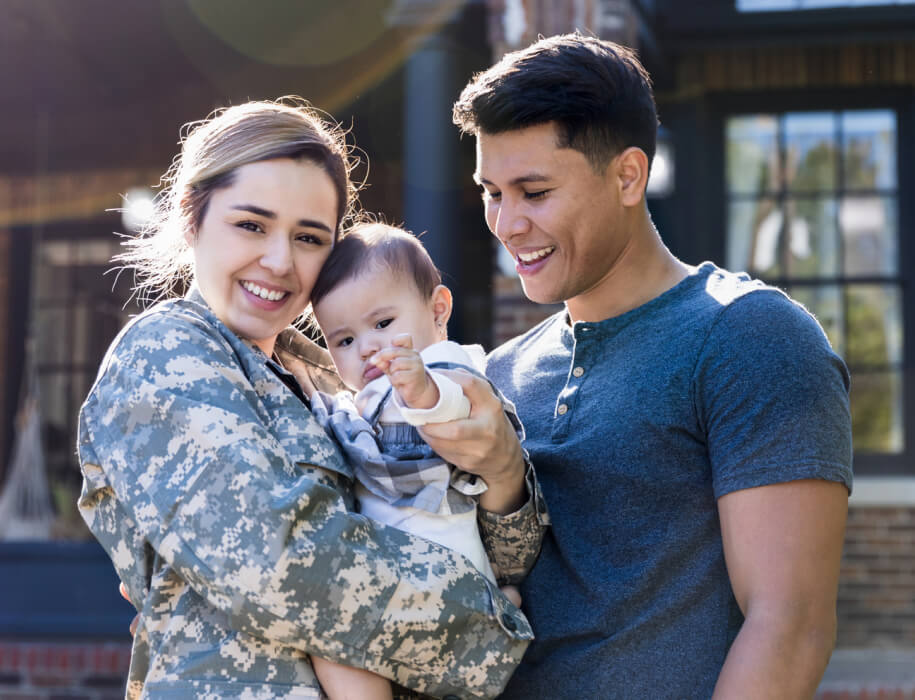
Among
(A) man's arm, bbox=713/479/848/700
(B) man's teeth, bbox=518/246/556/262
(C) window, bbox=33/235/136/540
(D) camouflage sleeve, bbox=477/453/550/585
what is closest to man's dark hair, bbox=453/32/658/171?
(B) man's teeth, bbox=518/246/556/262

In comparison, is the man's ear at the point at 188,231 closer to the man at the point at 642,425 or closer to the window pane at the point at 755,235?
the man at the point at 642,425

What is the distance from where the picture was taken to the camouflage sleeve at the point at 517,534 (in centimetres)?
190

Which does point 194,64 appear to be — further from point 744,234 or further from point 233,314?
point 233,314

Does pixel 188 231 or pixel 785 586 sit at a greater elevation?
pixel 188 231

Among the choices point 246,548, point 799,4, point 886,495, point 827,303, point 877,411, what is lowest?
point 886,495

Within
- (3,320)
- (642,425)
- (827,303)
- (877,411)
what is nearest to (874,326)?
(827,303)

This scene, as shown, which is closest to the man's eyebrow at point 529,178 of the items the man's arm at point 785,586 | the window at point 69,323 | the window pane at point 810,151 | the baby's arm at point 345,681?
the man's arm at point 785,586

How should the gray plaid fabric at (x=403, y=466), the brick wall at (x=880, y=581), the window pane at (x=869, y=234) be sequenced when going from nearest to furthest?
the gray plaid fabric at (x=403, y=466) < the brick wall at (x=880, y=581) < the window pane at (x=869, y=234)

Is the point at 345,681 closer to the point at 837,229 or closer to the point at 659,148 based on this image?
the point at 659,148

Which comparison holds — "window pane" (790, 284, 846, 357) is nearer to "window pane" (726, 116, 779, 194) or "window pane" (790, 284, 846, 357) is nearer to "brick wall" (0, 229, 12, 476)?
"window pane" (726, 116, 779, 194)

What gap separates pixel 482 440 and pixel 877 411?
4.67 m

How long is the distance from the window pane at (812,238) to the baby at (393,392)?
4231 mm

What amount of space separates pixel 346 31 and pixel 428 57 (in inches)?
37.1

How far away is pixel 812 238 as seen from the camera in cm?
591
